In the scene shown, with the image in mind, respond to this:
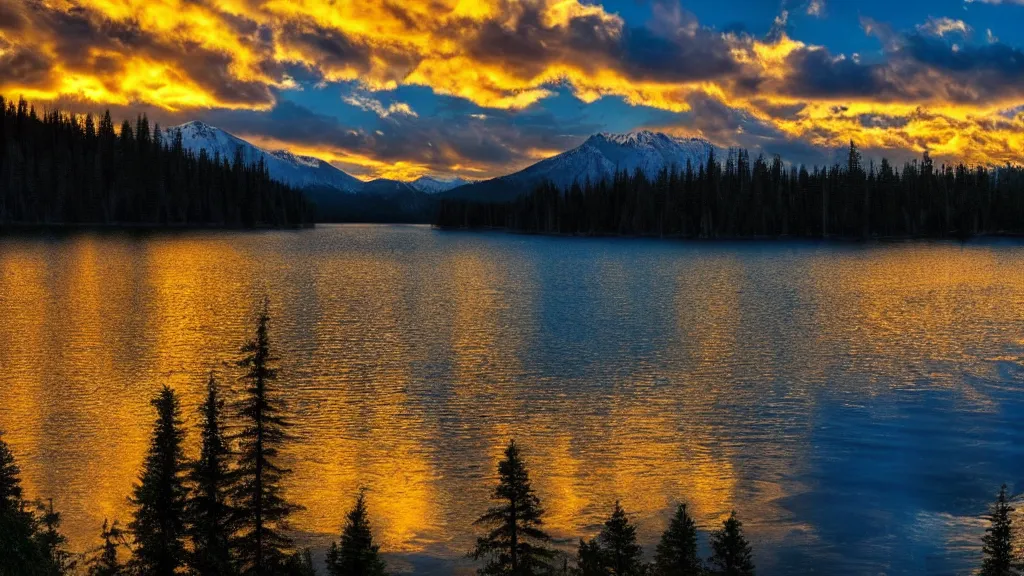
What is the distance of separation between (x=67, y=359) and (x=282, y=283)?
45.3 m

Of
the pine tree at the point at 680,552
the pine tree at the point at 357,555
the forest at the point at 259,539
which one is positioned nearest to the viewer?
the pine tree at the point at 357,555

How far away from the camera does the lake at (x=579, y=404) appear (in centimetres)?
2298

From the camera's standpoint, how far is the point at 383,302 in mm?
74812

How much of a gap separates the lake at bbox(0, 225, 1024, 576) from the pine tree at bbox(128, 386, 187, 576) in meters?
4.87

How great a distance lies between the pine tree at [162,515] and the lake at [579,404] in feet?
16.0

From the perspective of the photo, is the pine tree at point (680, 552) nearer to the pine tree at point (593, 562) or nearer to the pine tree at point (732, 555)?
the pine tree at point (732, 555)

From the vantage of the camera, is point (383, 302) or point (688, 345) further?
point (383, 302)

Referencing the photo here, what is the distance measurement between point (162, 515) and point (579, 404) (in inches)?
859

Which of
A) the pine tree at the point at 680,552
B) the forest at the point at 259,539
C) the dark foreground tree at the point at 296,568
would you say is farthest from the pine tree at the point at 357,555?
the pine tree at the point at 680,552

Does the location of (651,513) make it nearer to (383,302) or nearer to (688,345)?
(688,345)

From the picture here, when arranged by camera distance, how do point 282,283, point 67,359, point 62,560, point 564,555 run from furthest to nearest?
point 282,283, point 67,359, point 564,555, point 62,560

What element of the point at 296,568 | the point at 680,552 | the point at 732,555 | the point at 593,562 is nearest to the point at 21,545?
the point at 296,568

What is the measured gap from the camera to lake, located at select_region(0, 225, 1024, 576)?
2298 centimetres

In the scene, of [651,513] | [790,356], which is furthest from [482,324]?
[651,513]
